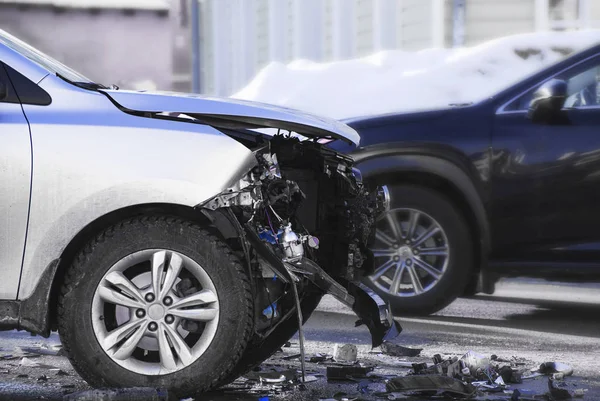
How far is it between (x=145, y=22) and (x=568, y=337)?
77.0 ft

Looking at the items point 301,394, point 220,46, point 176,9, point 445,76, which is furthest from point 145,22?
point 301,394

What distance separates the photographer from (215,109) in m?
5.62

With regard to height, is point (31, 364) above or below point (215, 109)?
below

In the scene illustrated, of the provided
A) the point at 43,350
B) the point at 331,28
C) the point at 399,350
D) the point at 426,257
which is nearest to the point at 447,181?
the point at 426,257

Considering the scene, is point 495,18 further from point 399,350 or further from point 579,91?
point 399,350

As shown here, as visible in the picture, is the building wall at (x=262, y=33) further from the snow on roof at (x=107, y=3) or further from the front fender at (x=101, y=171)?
the front fender at (x=101, y=171)

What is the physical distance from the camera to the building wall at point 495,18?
53.4 feet

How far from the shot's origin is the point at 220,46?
25156 mm

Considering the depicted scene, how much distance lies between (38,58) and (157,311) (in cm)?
139

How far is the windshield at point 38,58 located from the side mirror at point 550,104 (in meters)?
3.29

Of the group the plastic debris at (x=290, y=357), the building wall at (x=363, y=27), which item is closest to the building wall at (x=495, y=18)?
the building wall at (x=363, y=27)

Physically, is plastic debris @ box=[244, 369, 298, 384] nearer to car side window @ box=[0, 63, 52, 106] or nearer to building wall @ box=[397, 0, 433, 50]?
car side window @ box=[0, 63, 52, 106]

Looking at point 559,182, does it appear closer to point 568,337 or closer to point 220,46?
point 568,337

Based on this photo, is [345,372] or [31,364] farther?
[31,364]
